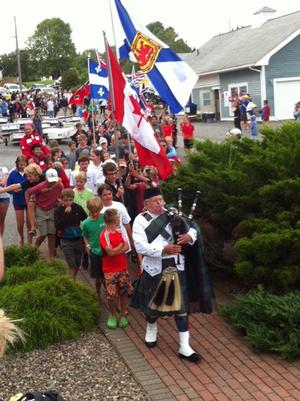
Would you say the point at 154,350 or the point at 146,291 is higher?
the point at 146,291

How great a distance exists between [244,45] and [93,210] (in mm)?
33049

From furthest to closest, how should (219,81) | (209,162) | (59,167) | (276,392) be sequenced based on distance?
(219,81) < (59,167) < (209,162) < (276,392)

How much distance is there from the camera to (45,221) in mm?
9023

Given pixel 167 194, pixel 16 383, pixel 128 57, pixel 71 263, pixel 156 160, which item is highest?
pixel 128 57

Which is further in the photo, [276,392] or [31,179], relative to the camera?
[31,179]

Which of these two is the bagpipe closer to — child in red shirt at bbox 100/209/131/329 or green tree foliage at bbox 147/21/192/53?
child in red shirt at bbox 100/209/131/329

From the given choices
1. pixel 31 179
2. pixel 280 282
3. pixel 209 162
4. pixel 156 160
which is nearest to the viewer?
pixel 280 282

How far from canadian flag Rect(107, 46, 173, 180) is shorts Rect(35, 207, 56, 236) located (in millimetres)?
1882

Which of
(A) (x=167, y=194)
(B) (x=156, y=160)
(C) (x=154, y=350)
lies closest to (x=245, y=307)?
(C) (x=154, y=350)

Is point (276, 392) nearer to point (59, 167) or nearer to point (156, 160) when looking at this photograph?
point (156, 160)

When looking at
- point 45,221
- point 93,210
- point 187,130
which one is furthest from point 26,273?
point 187,130

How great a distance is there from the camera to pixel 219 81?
3878 centimetres

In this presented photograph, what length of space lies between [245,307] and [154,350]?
1048 millimetres

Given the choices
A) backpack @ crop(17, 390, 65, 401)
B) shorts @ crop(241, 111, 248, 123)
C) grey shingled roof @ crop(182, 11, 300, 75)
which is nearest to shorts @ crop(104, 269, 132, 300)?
backpack @ crop(17, 390, 65, 401)
